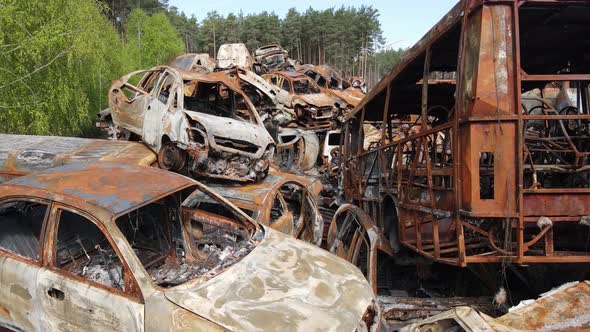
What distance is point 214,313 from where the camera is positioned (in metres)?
2.70

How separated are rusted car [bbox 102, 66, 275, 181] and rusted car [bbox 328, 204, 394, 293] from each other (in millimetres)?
1731

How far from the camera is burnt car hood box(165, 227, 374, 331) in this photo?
2.73m

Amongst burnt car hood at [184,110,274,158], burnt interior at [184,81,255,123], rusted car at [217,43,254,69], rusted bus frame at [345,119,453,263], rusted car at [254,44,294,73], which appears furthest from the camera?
rusted car at [254,44,294,73]

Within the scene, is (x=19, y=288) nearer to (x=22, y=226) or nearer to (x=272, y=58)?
(x=22, y=226)

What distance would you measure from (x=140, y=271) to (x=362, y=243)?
9.99 ft

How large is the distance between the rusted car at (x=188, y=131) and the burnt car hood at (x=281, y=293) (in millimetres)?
3209

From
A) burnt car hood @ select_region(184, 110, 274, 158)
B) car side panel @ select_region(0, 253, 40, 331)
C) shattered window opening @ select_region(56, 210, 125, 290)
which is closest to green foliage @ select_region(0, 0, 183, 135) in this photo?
burnt car hood @ select_region(184, 110, 274, 158)

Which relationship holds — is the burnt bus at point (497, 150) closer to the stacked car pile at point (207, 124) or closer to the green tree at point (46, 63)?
the stacked car pile at point (207, 124)

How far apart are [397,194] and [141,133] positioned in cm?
501

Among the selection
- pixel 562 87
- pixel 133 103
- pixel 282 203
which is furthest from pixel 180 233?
pixel 562 87

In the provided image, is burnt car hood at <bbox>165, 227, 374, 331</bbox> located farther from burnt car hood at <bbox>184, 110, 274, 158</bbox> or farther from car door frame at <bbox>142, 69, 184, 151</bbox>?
car door frame at <bbox>142, 69, 184, 151</bbox>

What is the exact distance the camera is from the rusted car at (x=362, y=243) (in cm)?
468

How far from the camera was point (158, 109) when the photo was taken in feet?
23.7

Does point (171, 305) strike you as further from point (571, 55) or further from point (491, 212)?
point (571, 55)
